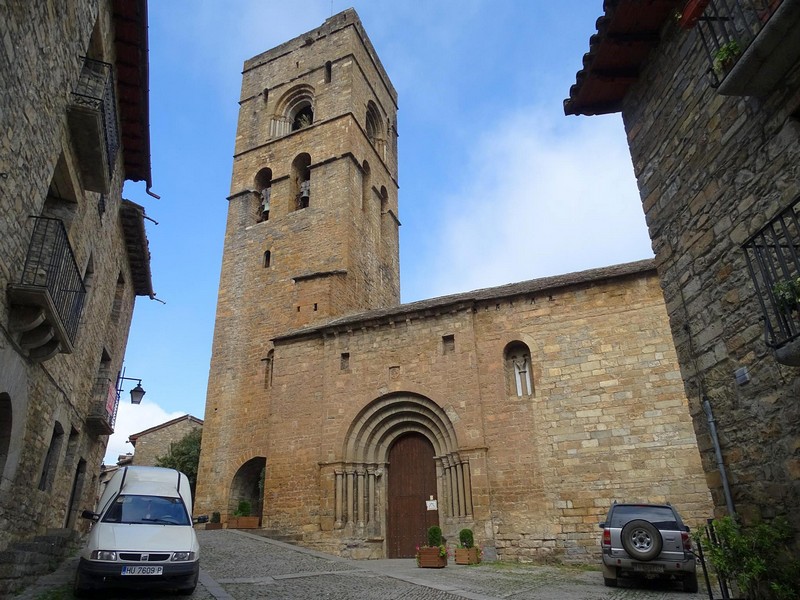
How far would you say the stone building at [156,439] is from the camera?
3016 cm

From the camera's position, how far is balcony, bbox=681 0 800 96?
3740mm

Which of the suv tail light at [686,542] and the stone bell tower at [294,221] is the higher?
the stone bell tower at [294,221]

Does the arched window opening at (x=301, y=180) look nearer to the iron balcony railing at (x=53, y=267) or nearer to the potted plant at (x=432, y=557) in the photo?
the potted plant at (x=432, y=557)

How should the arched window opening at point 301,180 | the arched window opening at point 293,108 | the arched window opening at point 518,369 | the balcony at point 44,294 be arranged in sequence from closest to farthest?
the balcony at point 44,294
the arched window opening at point 518,369
the arched window opening at point 301,180
the arched window opening at point 293,108

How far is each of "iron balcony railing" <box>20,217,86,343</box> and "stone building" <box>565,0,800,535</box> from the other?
6.42 meters

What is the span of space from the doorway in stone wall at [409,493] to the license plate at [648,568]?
6.82m

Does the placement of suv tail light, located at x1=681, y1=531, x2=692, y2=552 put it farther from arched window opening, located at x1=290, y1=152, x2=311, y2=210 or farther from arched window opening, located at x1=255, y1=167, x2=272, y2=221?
arched window opening, located at x1=255, y1=167, x2=272, y2=221

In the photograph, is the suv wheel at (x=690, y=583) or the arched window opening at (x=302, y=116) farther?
the arched window opening at (x=302, y=116)

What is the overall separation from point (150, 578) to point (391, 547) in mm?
8916

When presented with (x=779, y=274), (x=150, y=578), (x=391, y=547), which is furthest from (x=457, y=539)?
(x=779, y=274)

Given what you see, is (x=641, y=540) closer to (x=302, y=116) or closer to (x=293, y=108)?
(x=302, y=116)

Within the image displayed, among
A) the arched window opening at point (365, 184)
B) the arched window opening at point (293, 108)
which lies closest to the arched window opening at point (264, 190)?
the arched window opening at point (293, 108)

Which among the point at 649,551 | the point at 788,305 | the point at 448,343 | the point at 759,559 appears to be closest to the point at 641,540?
the point at 649,551

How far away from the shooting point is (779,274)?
432cm
